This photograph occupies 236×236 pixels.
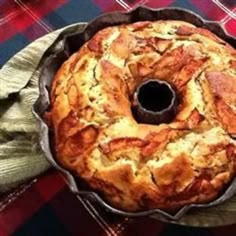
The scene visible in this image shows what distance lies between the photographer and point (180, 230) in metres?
Answer: 1.28

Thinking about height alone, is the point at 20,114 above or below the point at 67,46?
below

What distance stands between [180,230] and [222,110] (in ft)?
0.84

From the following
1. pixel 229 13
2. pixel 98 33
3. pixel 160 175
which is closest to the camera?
pixel 160 175

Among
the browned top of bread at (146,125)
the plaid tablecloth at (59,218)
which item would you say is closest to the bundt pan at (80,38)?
the browned top of bread at (146,125)

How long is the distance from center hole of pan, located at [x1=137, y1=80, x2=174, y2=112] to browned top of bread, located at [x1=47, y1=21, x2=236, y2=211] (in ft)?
0.08

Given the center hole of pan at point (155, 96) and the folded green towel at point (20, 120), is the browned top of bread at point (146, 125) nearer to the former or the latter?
the center hole of pan at point (155, 96)

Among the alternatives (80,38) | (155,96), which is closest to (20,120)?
(80,38)

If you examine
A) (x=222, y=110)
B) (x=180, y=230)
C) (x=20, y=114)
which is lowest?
(x=180, y=230)

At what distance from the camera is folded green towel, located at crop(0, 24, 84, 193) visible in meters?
1.29

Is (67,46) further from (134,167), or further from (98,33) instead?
(134,167)

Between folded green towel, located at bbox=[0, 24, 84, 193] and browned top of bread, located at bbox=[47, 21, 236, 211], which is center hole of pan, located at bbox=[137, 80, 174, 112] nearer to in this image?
browned top of bread, located at bbox=[47, 21, 236, 211]

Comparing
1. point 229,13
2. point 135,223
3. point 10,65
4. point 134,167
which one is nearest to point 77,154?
point 134,167

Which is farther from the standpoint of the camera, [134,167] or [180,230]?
[180,230]

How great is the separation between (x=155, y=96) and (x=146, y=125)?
0.06 m
